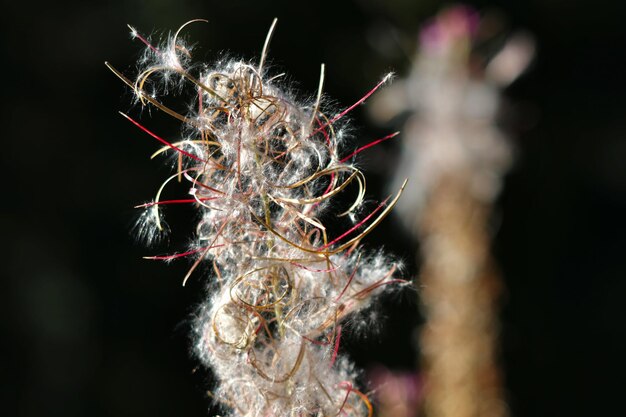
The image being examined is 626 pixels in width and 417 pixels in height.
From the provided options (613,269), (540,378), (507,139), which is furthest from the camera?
(613,269)

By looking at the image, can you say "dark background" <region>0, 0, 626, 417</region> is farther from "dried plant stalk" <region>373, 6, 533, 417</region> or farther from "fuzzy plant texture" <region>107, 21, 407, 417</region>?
"fuzzy plant texture" <region>107, 21, 407, 417</region>

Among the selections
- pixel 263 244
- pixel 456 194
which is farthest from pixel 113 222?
pixel 263 244

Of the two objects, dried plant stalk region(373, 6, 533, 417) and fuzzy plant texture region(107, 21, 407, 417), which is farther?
dried plant stalk region(373, 6, 533, 417)

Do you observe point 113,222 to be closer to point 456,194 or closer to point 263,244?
point 456,194

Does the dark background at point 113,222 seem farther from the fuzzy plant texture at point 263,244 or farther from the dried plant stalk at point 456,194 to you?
the fuzzy plant texture at point 263,244

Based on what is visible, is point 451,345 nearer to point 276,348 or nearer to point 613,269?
point 276,348

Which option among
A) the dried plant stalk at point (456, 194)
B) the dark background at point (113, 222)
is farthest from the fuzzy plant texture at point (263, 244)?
the dark background at point (113, 222)

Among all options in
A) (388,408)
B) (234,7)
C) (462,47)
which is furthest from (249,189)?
(234,7)

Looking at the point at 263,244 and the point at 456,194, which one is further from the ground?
the point at 456,194

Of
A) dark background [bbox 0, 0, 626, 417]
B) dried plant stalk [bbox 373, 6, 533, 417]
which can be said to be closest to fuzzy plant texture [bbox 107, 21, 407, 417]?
dried plant stalk [bbox 373, 6, 533, 417]
